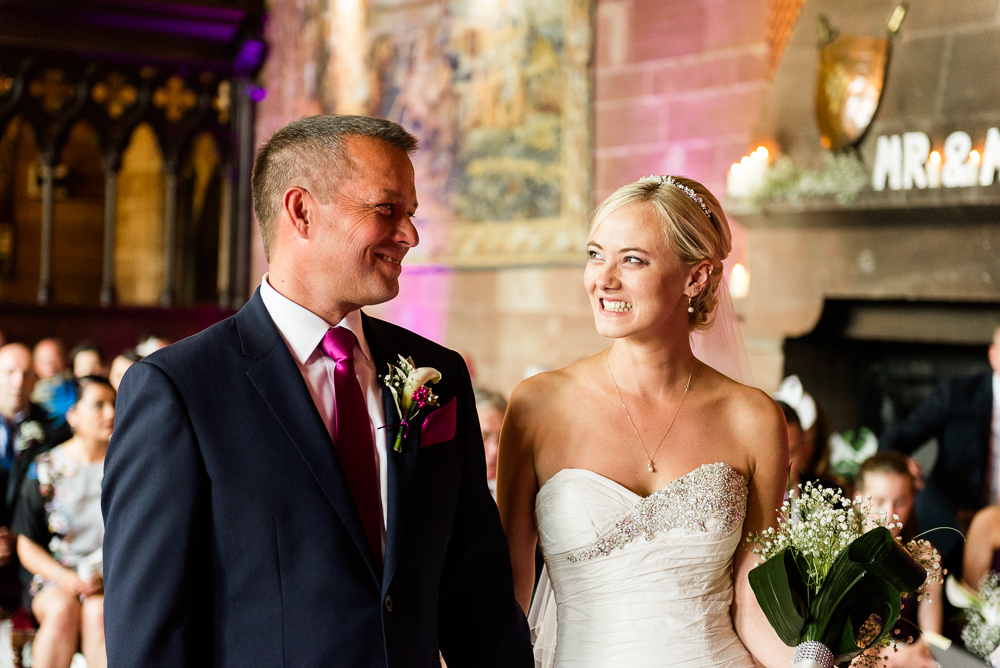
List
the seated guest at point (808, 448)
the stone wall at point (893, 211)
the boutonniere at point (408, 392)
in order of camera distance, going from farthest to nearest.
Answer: the stone wall at point (893, 211), the seated guest at point (808, 448), the boutonniere at point (408, 392)

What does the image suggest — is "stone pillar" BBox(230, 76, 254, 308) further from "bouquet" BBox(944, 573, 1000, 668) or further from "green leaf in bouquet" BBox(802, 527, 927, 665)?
"green leaf in bouquet" BBox(802, 527, 927, 665)

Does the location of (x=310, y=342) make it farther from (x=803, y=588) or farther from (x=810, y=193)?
(x=810, y=193)

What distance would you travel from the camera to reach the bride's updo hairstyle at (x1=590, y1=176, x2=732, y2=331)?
2.44 metres

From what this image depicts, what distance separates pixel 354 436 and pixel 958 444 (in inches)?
161

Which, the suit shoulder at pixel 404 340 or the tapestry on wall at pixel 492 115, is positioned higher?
the tapestry on wall at pixel 492 115

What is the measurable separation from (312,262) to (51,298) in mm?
8971

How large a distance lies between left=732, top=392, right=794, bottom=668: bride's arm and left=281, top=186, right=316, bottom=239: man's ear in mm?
1290

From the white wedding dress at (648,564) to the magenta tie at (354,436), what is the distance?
76 cm

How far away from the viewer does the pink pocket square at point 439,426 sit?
6.11 ft

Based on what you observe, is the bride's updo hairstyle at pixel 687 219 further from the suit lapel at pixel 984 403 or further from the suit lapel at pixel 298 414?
the suit lapel at pixel 984 403

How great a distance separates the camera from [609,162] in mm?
7148

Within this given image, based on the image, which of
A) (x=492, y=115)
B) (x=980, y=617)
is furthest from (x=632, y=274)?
(x=492, y=115)

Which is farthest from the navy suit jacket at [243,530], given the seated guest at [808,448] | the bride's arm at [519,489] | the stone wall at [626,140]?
the stone wall at [626,140]

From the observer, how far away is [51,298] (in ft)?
32.1
